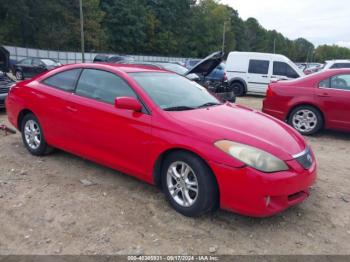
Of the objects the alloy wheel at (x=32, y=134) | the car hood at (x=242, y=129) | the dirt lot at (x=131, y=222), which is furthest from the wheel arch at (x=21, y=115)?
the car hood at (x=242, y=129)

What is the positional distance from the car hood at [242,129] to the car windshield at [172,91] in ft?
0.62

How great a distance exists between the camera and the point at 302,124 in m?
7.72

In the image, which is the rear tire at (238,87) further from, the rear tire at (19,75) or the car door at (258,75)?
the rear tire at (19,75)

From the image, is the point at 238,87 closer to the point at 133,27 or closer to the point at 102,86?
the point at 102,86

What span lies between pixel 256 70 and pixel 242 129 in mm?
11755

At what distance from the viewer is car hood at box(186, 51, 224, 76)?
33.0 ft

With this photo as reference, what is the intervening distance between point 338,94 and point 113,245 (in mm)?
5830

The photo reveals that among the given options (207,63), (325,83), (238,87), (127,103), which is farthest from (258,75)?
(127,103)

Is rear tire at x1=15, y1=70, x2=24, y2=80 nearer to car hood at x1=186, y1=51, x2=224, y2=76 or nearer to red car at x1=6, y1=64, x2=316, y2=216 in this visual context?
car hood at x1=186, y1=51, x2=224, y2=76

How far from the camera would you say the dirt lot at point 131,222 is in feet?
10.5

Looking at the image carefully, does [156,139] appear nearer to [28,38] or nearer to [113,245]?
[113,245]

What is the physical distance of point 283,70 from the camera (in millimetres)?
14406

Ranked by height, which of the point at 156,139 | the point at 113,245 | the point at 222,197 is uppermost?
the point at 156,139

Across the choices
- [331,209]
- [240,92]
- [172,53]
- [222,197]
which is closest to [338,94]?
[331,209]
